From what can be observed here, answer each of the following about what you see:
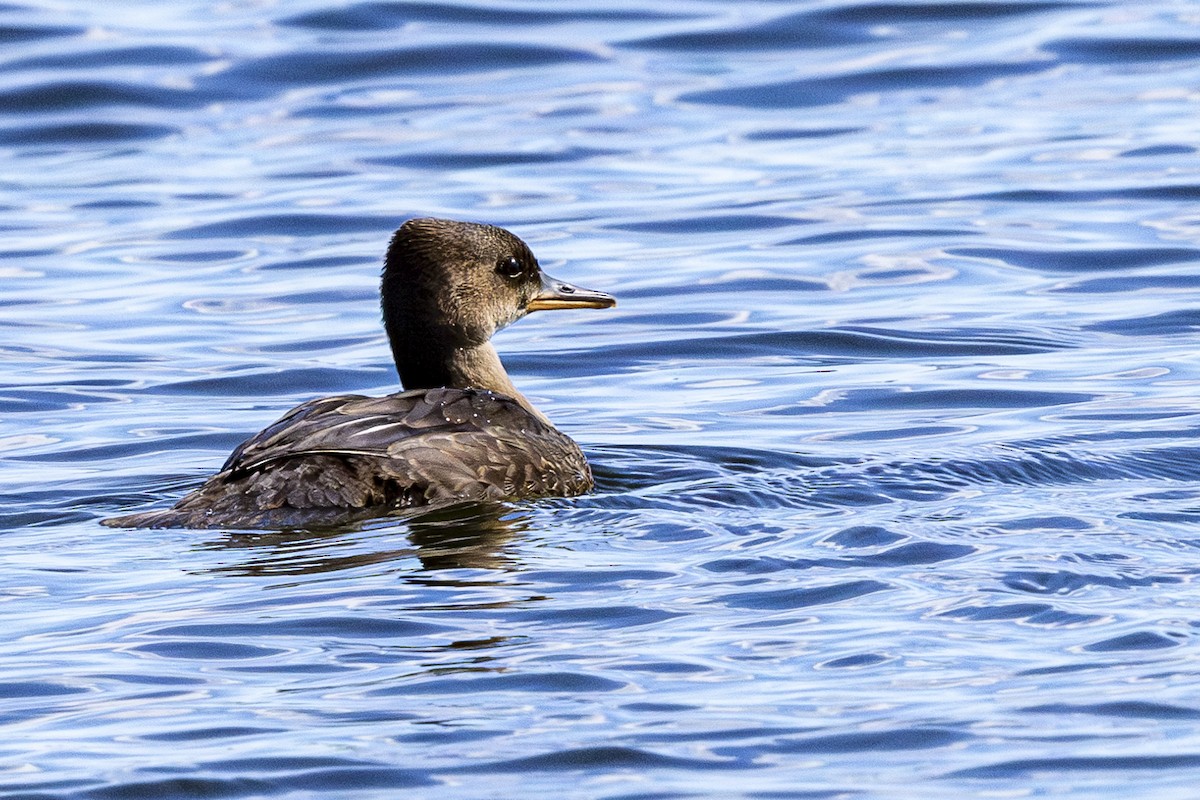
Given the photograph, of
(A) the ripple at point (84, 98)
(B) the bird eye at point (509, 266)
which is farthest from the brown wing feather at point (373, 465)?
(A) the ripple at point (84, 98)

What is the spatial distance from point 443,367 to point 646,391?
1927mm

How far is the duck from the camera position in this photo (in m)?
7.77

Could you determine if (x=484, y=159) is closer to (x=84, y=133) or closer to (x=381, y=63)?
(x=381, y=63)

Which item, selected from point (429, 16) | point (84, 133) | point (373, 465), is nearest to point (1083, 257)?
point (373, 465)

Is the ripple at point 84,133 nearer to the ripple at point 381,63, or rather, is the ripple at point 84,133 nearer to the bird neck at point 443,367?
the ripple at point 381,63

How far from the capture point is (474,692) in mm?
5742

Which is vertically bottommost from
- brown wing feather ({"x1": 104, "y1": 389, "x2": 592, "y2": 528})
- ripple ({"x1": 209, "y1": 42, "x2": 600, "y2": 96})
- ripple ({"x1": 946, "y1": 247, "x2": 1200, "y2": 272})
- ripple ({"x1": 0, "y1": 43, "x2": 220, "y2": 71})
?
ripple ({"x1": 946, "y1": 247, "x2": 1200, "y2": 272})

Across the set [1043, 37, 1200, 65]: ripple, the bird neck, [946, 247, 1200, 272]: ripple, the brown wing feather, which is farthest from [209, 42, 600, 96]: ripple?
the brown wing feather

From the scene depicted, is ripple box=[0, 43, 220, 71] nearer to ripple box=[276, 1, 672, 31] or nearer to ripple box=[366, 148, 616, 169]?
ripple box=[276, 1, 672, 31]

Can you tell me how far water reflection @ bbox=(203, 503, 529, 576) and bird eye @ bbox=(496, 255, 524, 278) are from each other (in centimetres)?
164

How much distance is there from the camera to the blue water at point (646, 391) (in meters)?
5.47

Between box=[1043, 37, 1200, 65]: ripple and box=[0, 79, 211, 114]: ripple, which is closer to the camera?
box=[0, 79, 211, 114]: ripple

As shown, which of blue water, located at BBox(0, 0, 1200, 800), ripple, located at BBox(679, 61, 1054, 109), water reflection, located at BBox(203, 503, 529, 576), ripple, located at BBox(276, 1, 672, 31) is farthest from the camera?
ripple, located at BBox(276, 1, 672, 31)

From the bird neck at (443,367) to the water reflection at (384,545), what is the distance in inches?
50.6
